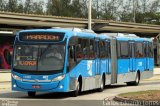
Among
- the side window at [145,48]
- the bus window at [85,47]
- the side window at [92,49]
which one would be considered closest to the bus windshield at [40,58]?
the bus window at [85,47]

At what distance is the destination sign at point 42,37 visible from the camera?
21297mm

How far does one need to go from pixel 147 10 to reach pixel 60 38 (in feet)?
311

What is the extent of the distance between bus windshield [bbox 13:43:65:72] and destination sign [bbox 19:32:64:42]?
307 millimetres

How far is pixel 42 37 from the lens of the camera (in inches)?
842

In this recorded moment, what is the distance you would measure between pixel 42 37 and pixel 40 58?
3.38ft

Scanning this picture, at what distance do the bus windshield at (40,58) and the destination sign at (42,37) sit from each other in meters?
0.31

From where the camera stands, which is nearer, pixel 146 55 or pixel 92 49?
pixel 92 49

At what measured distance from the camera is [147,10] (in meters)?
114

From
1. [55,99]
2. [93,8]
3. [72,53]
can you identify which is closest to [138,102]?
[55,99]

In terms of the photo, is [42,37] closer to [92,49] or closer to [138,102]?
[92,49]

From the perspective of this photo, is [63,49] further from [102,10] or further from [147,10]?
[147,10]

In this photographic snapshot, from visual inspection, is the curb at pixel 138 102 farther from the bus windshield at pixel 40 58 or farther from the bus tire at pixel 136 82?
the bus tire at pixel 136 82

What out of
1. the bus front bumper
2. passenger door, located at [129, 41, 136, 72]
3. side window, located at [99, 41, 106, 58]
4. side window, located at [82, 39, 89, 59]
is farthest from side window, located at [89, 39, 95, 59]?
passenger door, located at [129, 41, 136, 72]

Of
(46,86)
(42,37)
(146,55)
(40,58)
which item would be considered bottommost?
(146,55)
